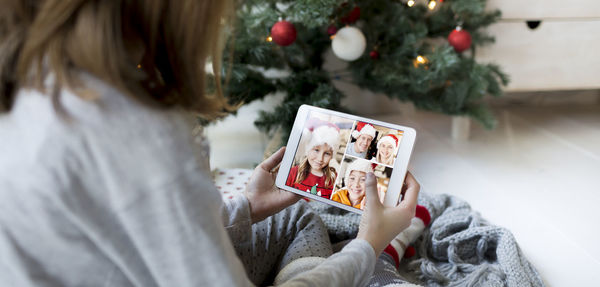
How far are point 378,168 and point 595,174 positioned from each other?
0.89m

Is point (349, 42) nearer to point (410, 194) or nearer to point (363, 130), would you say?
point (363, 130)

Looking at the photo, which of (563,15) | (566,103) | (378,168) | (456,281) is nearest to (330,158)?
(378,168)

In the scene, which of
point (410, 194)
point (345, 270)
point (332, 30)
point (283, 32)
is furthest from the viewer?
point (332, 30)

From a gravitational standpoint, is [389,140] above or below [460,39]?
below

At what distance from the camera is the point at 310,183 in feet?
2.30

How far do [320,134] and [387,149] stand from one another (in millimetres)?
107

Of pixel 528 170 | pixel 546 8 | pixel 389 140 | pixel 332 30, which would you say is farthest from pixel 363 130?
pixel 546 8

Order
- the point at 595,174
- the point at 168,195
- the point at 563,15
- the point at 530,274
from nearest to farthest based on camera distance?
the point at 168,195
the point at 530,274
the point at 595,174
the point at 563,15

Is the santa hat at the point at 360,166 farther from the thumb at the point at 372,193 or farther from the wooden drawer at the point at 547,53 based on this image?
the wooden drawer at the point at 547,53

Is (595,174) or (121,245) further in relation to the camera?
(595,174)

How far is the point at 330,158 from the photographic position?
2.33ft

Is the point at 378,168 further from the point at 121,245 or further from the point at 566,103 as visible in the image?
the point at 566,103

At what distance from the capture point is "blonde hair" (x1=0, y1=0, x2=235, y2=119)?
33 centimetres

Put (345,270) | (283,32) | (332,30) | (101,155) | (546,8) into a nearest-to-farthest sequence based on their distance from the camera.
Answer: (101,155)
(345,270)
(283,32)
(332,30)
(546,8)
